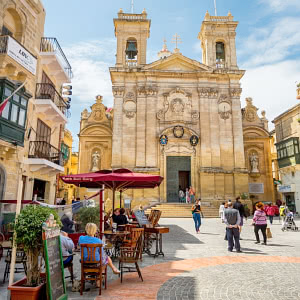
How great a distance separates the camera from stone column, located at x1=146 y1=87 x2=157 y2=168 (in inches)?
1094

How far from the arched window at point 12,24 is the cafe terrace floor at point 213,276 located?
11.0 meters

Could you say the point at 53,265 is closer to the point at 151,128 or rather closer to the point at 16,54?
the point at 16,54

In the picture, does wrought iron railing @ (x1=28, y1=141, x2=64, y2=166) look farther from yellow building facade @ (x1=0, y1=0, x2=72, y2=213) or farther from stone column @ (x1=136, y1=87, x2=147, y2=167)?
stone column @ (x1=136, y1=87, x2=147, y2=167)

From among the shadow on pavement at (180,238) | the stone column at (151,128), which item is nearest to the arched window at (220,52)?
the stone column at (151,128)

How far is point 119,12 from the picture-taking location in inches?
1251

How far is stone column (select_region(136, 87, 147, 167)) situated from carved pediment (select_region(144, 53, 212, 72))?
310 cm

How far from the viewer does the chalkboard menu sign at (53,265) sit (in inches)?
169

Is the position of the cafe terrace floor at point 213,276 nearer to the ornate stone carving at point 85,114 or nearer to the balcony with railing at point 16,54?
the balcony with railing at point 16,54

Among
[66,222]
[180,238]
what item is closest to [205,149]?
[180,238]

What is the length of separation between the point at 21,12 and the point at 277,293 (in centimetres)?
1566

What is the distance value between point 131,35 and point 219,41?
1004cm

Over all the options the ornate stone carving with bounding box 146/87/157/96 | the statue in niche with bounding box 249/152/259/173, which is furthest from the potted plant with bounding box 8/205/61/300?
the statue in niche with bounding box 249/152/259/173

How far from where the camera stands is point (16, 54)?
12617mm

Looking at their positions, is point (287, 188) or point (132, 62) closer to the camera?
point (287, 188)
